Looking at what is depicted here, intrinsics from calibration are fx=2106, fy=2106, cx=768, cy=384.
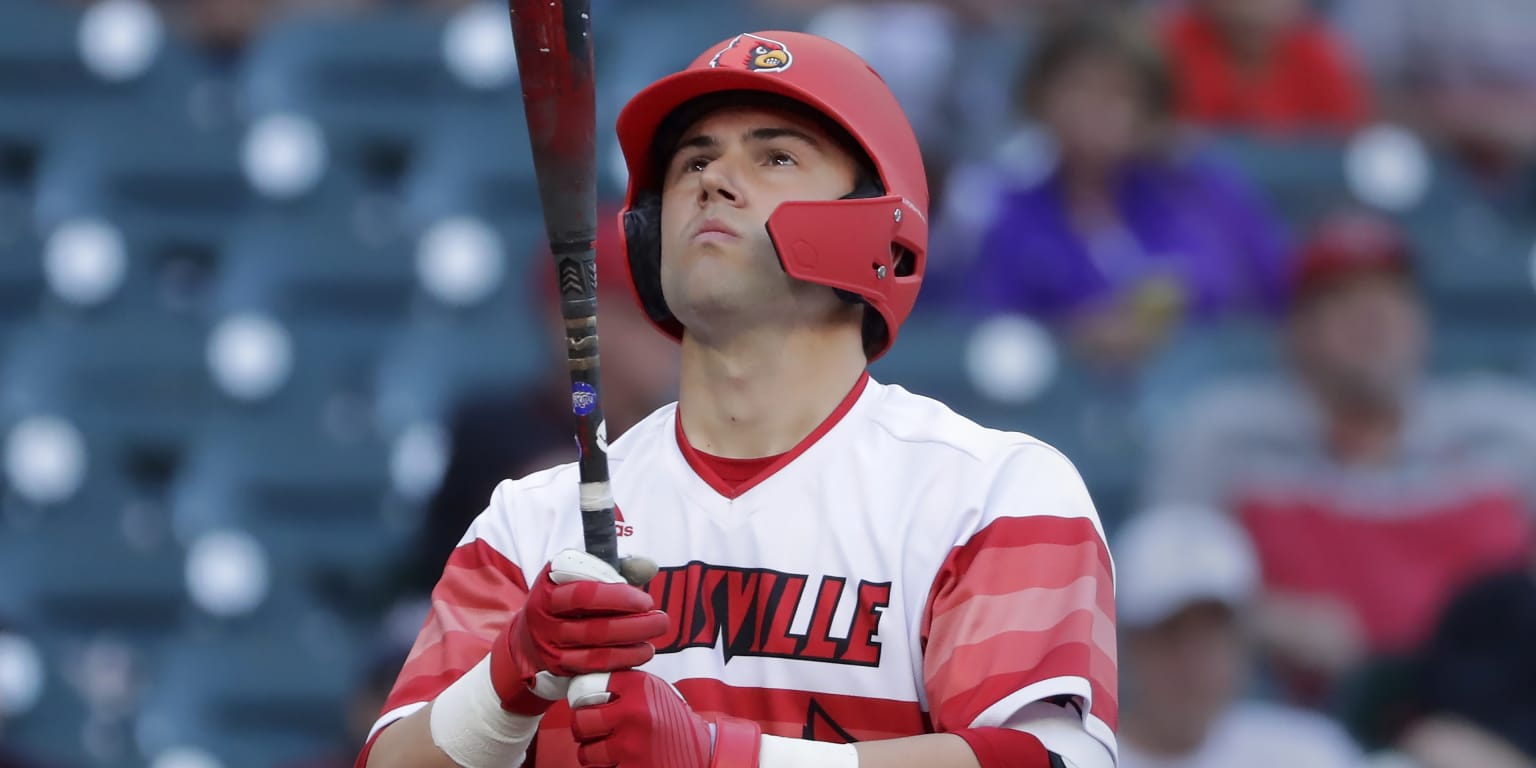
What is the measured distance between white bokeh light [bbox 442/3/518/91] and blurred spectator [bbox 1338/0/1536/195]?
2827 millimetres

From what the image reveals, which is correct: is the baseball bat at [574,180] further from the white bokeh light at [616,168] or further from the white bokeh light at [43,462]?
the white bokeh light at [43,462]

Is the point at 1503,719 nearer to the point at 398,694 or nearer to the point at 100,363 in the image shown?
the point at 398,694

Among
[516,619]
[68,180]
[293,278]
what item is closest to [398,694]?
[516,619]

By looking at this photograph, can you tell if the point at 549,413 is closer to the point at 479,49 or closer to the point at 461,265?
the point at 461,265

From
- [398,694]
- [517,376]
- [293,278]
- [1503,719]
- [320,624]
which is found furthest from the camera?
[293,278]

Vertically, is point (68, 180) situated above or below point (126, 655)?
above

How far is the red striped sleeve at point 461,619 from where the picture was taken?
2.70 m

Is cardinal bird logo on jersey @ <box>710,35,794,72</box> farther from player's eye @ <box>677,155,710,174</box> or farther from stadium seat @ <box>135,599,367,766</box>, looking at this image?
stadium seat @ <box>135,599,367,766</box>

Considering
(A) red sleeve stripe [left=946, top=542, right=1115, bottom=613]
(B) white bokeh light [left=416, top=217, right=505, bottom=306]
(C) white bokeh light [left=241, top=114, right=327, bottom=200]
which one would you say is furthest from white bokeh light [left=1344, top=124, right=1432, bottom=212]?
(A) red sleeve stripe [left=946, top=542, right=1115, bottom=613]

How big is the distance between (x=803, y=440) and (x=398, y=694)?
61cm

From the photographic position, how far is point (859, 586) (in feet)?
8.45

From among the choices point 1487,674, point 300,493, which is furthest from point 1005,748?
point 300,493

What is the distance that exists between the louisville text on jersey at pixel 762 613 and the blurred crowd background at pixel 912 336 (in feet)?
6.71

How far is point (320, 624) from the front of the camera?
5.39 m
